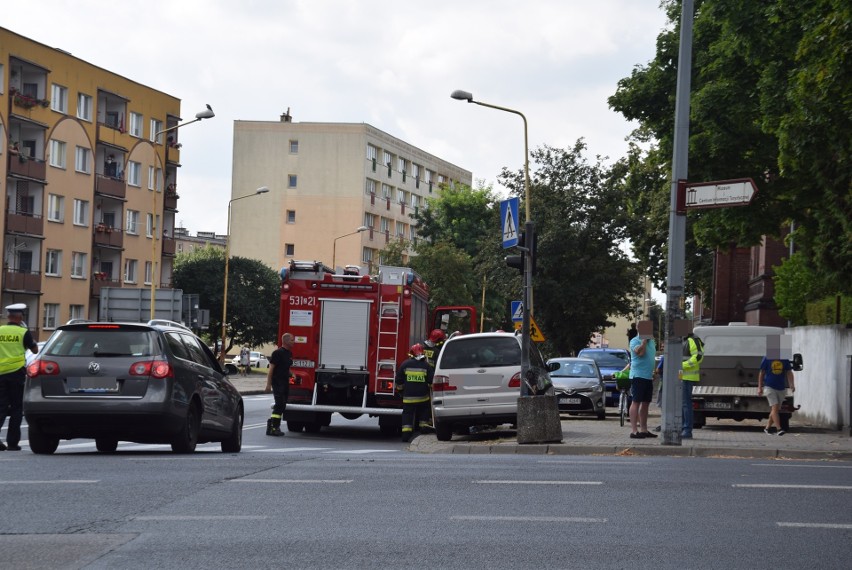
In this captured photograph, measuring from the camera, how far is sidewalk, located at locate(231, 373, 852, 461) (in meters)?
18.1

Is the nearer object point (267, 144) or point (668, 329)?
point (668, 329)

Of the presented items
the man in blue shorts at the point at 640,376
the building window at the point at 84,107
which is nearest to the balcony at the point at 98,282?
the building window at the point at 84,107

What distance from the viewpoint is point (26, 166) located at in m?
65.3

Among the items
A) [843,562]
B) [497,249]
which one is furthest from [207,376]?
[497,249]

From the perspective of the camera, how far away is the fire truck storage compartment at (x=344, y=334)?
25016 mm

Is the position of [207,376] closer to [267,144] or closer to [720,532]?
[720,532]

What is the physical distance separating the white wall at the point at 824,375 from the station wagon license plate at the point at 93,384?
1449cm

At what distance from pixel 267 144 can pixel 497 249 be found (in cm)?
5398

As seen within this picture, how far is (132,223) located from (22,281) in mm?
12068

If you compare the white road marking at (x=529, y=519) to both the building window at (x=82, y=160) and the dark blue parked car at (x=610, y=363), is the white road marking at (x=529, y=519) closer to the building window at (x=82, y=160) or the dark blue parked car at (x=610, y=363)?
the dark blue parked car at (x=610, y=363)

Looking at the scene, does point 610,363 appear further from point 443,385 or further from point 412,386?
point 443,385

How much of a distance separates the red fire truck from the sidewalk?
5.50 ft

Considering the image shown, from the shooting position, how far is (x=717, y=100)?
28625 mm

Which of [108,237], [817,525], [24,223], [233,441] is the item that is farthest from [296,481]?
[108,237]
